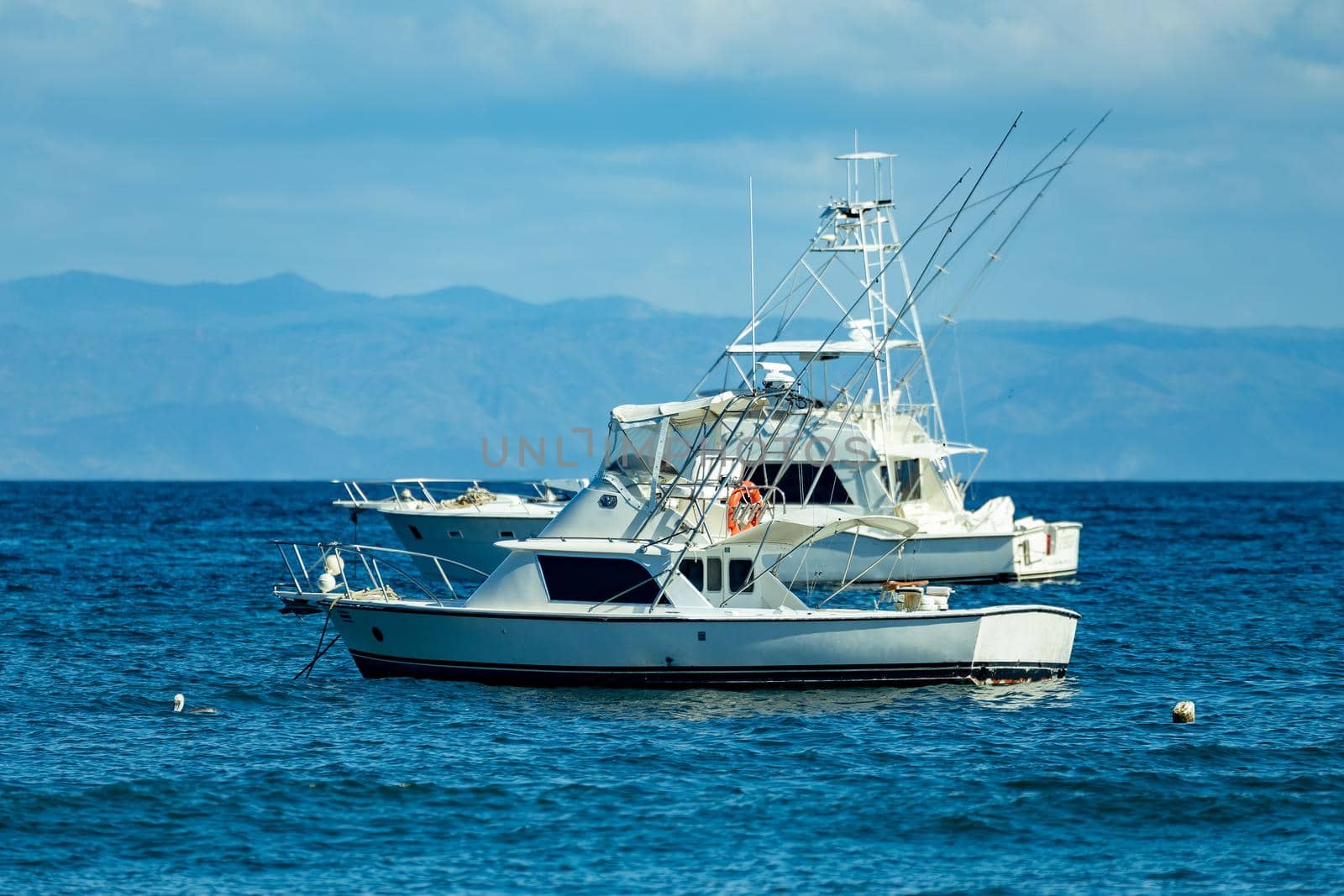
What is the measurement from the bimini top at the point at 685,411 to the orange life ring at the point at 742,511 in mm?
1236

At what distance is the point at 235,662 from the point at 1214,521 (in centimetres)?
7466

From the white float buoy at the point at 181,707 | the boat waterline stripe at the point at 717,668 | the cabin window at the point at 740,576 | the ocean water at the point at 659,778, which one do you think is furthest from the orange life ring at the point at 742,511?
the white float buoy at the point at 181,707

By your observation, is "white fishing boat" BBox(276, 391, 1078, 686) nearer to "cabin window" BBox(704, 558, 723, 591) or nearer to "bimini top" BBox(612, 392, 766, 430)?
"cabin window" BBox(704, 558, 723, 591)

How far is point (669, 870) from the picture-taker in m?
17.0

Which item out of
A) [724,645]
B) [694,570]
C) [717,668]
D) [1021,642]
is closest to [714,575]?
[694,570]

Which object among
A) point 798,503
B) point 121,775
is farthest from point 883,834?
point 798,503

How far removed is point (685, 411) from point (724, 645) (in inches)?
169

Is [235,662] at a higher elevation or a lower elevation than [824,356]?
lower

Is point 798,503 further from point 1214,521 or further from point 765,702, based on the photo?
point 1214,521

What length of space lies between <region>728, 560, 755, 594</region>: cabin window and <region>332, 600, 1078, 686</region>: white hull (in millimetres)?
953

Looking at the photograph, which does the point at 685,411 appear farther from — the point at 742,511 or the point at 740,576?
the point at 740,576

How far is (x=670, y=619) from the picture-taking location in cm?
2459

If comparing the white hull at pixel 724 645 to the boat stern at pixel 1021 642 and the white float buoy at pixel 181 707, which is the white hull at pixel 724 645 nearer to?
the boat stern at pixel 1021 642

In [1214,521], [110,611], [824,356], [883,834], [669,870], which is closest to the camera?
[669,870]
